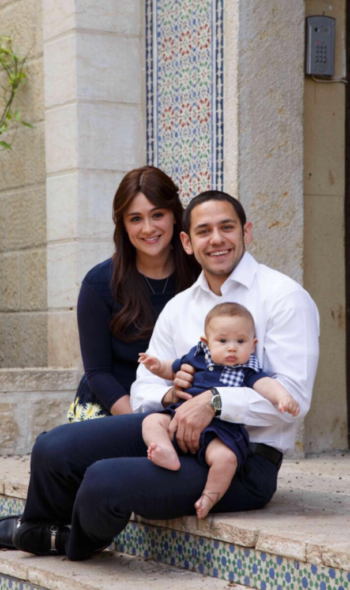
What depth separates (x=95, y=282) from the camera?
3977 mm

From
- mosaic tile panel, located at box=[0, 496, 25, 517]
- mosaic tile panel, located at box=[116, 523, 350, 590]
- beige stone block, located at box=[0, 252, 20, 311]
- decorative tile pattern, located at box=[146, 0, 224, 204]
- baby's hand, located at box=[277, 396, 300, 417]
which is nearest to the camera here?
mosaic tile panel, located at box=[116, 523, 350, 590]

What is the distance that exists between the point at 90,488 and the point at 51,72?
11.0 feet

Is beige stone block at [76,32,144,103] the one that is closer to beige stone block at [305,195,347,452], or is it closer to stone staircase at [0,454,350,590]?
beige stone block at [305,195,347,452]

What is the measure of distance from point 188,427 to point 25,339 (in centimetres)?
332

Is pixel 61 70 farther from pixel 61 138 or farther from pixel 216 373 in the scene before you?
pixel 216 373

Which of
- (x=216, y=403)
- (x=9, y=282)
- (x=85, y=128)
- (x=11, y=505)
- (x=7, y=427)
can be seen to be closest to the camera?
(x=216, y=403)

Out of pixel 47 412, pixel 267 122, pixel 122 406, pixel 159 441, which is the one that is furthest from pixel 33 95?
pixel 159 441

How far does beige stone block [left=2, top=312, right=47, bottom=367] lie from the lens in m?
6.21

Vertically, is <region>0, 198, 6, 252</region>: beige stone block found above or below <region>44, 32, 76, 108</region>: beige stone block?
below

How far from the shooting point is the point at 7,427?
214 inches

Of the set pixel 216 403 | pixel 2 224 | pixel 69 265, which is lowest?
pixel 216 403

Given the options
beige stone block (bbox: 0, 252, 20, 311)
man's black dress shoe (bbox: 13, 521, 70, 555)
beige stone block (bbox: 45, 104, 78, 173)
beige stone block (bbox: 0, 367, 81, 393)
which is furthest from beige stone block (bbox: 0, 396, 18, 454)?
man's black dress shoe (bbox: 13, 521, 70, 555)

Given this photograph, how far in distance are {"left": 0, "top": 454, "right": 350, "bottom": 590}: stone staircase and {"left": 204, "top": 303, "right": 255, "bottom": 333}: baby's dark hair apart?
61cm

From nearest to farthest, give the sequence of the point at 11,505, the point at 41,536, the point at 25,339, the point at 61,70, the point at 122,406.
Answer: the point at 41,536, the point at 122,406, the point at 11,505, the point at 61,70, the point at 25,339
